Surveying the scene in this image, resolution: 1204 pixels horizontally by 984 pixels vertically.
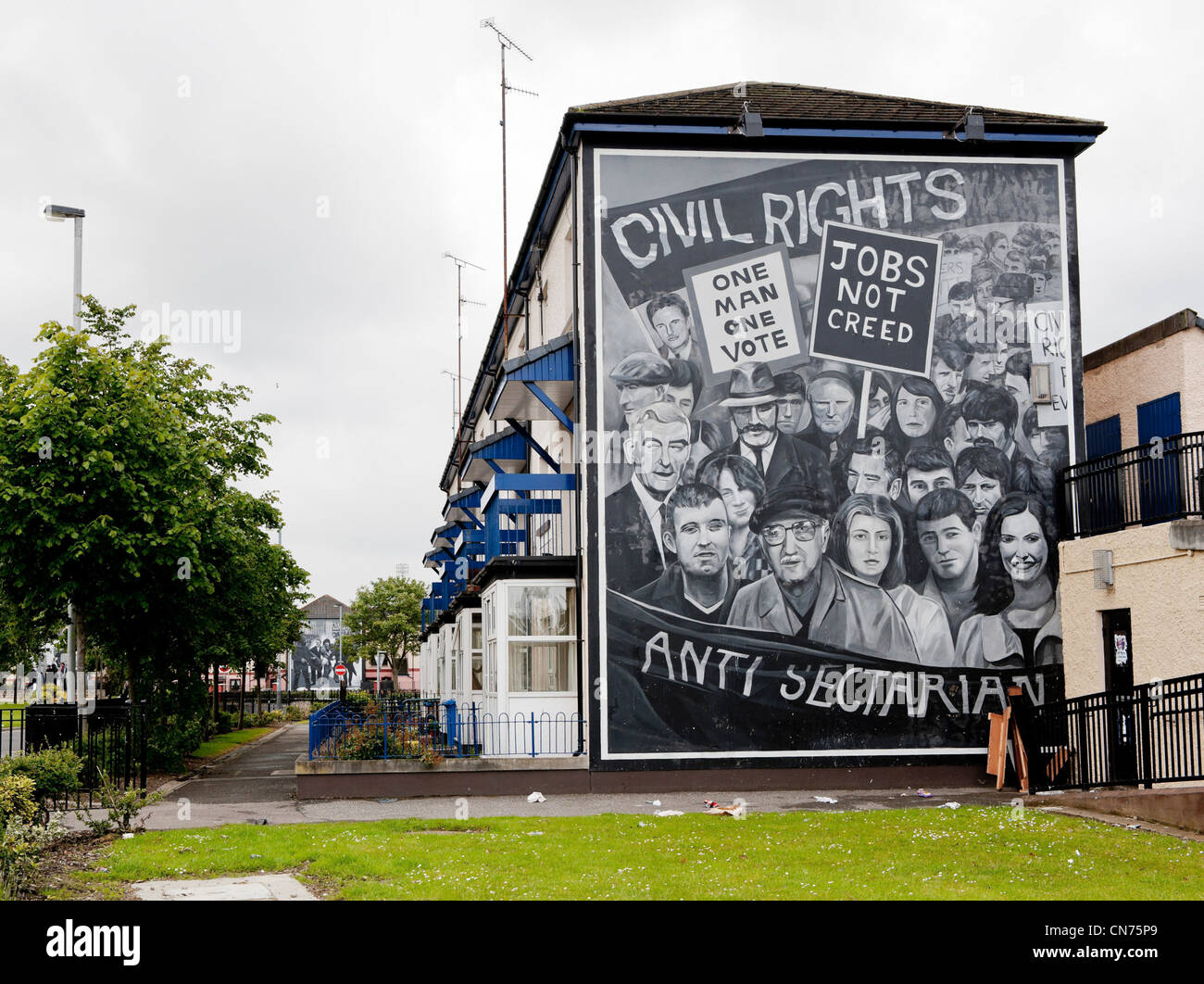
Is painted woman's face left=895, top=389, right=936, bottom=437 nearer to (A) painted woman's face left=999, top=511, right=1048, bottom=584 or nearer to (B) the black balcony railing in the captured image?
(A) painted woman's face left=999, top=511, right=1048, bottom=584

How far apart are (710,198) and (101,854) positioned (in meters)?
13.7

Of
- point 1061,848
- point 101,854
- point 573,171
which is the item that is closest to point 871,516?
point 573,171

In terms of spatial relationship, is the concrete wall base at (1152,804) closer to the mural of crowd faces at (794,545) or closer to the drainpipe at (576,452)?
the mural of crowd faces at (794,545)

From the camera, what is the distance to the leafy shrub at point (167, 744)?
24469 millimetres

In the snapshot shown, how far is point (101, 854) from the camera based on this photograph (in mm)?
12906

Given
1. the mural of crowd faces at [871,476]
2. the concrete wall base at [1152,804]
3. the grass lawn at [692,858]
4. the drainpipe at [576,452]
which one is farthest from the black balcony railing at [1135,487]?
the drainpipe at [576,452]

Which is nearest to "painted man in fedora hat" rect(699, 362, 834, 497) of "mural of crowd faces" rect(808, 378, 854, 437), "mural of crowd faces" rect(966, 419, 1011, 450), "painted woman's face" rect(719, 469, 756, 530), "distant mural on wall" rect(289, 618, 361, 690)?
"painted woman's face" rect(719, 469, 756, 530)

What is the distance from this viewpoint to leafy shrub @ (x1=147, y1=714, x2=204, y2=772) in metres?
24.5

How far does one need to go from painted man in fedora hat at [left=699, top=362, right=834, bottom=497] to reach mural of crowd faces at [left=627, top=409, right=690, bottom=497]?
674mm

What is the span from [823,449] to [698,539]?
260 cm

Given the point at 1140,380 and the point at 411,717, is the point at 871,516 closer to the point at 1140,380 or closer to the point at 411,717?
the point at 1140,380

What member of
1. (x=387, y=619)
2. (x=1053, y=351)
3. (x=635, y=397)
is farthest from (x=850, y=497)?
(x=387, y=619)

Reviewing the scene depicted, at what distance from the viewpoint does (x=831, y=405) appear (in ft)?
68.9
